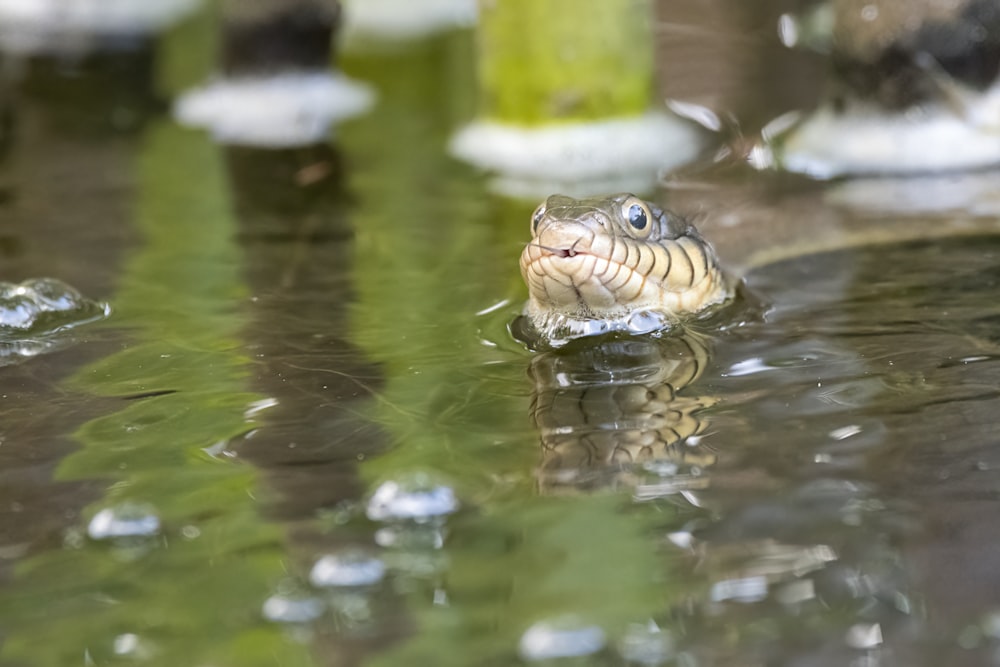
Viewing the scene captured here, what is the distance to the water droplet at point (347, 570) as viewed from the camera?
121 cm

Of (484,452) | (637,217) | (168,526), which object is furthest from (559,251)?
(168,526)

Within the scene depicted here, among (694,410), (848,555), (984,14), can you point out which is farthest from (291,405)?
(984,14)

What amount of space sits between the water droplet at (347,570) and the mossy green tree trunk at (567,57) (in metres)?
2.11

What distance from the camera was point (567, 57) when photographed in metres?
3.10

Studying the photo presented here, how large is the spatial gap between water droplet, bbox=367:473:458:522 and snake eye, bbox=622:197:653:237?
0.90 m

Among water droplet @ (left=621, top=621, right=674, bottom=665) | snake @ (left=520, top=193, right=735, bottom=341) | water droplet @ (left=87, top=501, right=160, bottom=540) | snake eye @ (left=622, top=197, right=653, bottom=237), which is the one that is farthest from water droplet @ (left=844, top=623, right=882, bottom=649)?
snake eye @ (left=622, top=197, right=653, bottom=237)

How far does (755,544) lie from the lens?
1.22 m

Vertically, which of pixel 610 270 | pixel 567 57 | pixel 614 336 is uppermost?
pixel 567 57

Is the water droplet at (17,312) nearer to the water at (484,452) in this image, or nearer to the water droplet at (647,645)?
the water at (484,452)

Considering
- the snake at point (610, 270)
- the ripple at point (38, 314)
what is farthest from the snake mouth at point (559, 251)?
the ripple at point (38, 314)

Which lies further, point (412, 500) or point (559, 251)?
point (559, 251)

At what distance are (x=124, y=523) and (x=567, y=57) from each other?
2.09m

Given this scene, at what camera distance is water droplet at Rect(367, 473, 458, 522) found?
1335mm

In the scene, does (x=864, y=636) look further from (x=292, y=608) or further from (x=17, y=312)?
(x=17, y=312)
